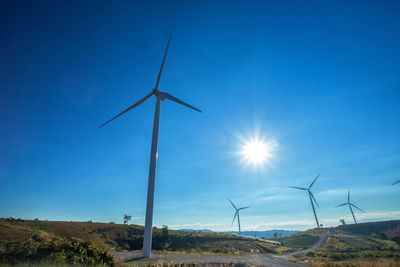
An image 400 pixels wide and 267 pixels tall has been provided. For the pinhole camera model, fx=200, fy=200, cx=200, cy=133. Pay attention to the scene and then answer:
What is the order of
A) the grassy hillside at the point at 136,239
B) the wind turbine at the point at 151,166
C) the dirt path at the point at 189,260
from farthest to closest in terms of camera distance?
1. the grassy hillside at the point at 136,239
2. the wind turbine at the point at 151,166
3. the dirt path at the point at 189,260

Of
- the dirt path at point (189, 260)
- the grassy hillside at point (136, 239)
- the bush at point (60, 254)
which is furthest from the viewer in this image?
the grassy hillside at point (136, 239)

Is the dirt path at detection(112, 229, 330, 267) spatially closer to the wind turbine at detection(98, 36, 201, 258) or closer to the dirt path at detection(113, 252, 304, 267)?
the dirt path at detection(113, 252, 304, 267)

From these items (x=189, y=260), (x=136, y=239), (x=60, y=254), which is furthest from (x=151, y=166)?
(x=136, y=239)

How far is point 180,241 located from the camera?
2968 inches

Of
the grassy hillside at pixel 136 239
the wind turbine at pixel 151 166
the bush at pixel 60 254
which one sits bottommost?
the grassy hillside at pixel 136 239

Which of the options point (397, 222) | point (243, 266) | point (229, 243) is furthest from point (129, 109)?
point (397, 222)

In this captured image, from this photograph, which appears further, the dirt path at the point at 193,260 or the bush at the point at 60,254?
the dirt path at the point at 193,260

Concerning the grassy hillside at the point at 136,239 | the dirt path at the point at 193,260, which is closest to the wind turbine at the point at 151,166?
the dirt path at the point at 193,260

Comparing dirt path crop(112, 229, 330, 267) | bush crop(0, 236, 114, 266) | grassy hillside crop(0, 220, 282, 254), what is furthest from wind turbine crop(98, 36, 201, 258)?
grassy hillside crop(0, 220, 282, 254)

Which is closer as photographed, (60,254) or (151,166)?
(60,254)

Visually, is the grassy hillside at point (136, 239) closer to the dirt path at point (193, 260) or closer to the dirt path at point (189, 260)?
the dirt path at point (193, 260)

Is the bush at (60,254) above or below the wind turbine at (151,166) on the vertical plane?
below

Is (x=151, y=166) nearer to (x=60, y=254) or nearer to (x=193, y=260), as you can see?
(x=193, y=260)

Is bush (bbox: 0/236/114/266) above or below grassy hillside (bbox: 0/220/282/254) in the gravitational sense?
above
